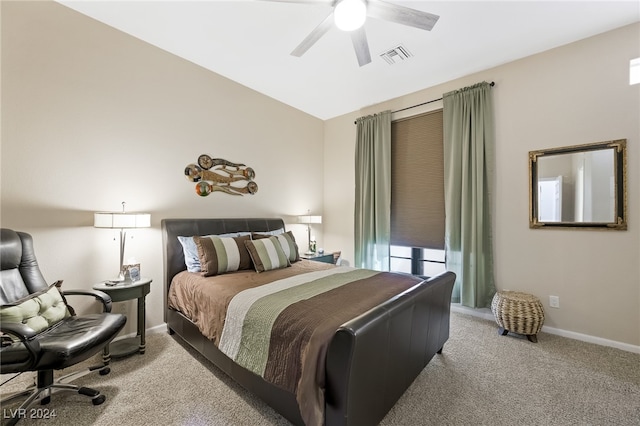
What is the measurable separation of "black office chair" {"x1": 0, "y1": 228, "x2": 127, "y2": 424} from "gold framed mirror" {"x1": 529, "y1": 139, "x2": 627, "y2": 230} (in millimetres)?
4215

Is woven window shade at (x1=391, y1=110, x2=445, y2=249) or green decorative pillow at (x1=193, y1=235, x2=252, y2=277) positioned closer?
green decorative pillow at (x1=193, y1=235, x2=252, y2=277)

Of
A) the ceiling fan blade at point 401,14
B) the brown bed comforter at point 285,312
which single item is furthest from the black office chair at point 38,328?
the ceiling fan blade at point 401,14

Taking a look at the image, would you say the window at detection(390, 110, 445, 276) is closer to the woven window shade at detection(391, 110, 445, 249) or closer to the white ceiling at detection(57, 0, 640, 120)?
the woven window shade at detection(391, 110, 445, 249)

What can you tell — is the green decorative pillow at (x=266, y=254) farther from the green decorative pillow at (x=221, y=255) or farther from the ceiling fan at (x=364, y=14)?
the ceiling fan at (x=364, y=14)

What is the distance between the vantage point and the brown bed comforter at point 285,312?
139 centimetres

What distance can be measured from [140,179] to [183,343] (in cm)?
180

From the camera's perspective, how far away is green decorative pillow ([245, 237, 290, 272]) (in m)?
2.85

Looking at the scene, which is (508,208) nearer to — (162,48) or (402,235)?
(402,235)

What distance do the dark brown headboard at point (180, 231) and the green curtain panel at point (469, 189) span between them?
9.28 ft

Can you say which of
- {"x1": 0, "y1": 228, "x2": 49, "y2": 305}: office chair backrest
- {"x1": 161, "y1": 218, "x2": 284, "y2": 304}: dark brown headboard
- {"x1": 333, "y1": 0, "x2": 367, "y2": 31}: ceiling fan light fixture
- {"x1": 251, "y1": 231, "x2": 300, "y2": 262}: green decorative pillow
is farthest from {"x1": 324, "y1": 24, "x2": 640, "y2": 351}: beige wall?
{"x1": 0, "y1": 228, "x2": 49, "y2": 305}: office chair backrest

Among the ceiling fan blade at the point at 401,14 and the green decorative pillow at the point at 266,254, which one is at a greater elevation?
the ceiling fan blade at the point at 401,14

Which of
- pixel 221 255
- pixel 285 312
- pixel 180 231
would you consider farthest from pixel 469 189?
pixel 180 231

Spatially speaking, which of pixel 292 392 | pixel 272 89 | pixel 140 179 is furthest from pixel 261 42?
pixel 292 392

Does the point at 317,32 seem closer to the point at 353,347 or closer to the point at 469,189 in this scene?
the point at 353,347
